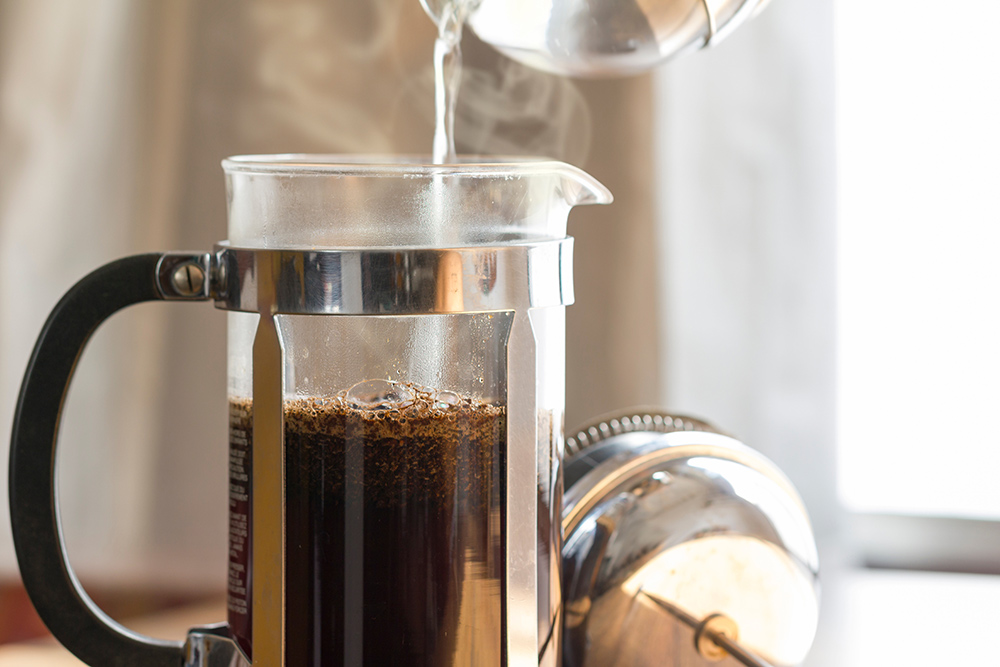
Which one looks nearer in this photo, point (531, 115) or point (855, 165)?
point (531, 115)

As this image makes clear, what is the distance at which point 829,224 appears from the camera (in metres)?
1.01

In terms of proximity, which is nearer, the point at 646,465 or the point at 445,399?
the point at 445,399

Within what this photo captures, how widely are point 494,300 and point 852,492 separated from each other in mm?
780

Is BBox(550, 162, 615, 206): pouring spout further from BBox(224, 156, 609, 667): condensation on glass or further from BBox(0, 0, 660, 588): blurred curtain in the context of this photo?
BBox(0, 0, 660, 588): blurred curtain

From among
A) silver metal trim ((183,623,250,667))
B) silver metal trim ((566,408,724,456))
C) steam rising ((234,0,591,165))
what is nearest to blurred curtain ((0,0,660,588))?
steam rising ((234,0,591,165))

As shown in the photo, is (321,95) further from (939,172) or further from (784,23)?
(939,172)

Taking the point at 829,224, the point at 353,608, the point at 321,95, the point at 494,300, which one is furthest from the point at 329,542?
the point at 829,224

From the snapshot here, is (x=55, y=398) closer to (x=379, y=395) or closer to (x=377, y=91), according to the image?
(x=379, y=395)

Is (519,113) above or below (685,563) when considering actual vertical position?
above

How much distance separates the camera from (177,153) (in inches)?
31.9

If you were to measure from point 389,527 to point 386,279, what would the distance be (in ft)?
0.38

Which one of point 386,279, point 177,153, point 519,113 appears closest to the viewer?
point 386,279

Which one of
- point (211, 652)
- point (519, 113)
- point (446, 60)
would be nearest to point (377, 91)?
point (519, 113)

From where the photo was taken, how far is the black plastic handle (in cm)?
46
